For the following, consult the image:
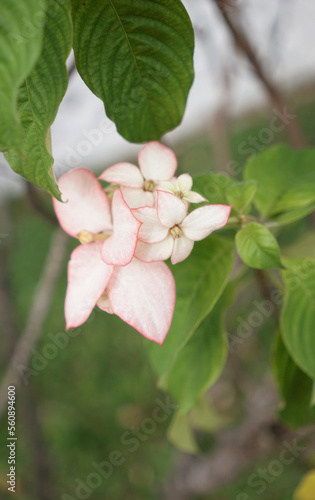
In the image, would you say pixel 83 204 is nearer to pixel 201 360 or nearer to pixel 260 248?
pixel 260 248

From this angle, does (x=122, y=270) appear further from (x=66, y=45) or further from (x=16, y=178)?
(x=16, y=178)

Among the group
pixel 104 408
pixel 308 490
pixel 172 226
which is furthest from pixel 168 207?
pixel 104 408

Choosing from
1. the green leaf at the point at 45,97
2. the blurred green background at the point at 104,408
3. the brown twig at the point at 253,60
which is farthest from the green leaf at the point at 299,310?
the blurred green background at the point at 104,408

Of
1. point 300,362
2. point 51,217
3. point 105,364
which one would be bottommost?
point 105,364

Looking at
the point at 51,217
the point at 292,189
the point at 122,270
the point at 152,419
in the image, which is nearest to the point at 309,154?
the point at 292,189

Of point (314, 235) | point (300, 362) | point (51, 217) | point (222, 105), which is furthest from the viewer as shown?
point (222, 105)

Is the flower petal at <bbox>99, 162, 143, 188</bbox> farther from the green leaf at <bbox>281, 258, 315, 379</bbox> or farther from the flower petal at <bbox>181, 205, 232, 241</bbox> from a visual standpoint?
the green leaf at <bbox>281, 258, 315, 379</bbox>
